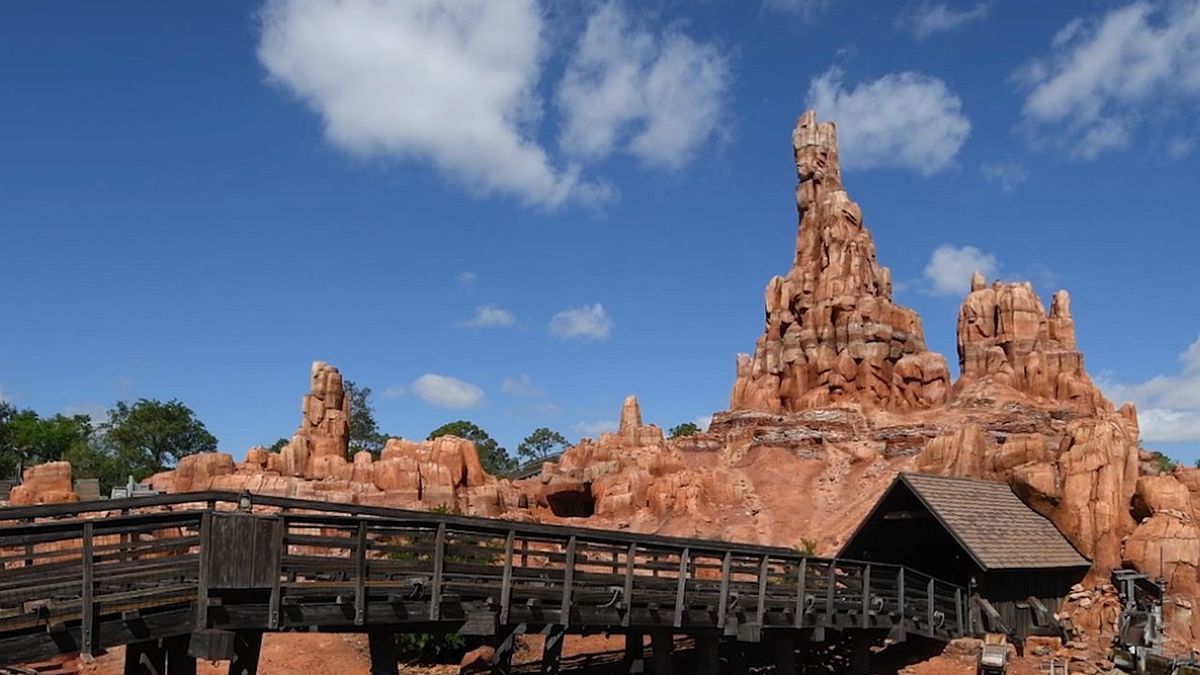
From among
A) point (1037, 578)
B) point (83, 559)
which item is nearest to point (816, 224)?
point (1037, 578)

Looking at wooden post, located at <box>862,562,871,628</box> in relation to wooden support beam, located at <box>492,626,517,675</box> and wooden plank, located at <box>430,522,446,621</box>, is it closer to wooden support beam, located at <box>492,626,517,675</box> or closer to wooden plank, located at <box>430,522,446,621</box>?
wooden support beam, located at <box>492,626,517,675</box>

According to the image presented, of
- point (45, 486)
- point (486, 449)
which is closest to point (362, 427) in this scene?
point (486, 449)

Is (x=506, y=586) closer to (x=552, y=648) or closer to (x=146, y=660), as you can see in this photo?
(x=552, y=648)

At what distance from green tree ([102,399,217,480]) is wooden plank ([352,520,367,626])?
80880mm

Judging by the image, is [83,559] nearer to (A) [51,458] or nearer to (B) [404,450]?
(B) [404,450]

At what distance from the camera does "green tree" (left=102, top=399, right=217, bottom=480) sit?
87625 mm

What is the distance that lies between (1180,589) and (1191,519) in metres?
3.50

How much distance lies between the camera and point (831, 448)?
188ft

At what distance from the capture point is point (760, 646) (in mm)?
25266

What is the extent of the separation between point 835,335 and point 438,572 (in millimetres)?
55708

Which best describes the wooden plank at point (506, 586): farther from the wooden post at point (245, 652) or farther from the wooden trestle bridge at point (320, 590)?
the wooden post at point (245, 652)

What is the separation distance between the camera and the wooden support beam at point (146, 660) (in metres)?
12.3

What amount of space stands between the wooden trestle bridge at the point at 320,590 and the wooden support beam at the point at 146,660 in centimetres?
2

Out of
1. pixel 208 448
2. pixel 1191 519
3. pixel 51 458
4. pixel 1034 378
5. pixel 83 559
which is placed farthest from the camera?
pixel 208 448
